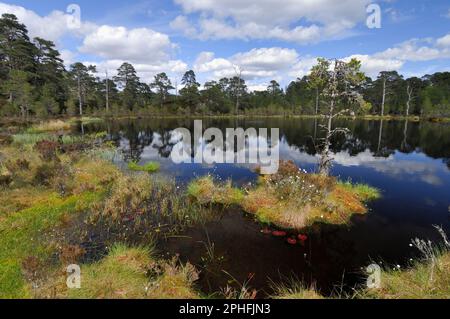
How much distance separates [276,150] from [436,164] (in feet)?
41.4

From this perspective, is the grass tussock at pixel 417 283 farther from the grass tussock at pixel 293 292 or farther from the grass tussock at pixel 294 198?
the grass tussock at pixel 294 198

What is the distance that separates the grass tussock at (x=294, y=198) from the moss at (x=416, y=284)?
11.8ft

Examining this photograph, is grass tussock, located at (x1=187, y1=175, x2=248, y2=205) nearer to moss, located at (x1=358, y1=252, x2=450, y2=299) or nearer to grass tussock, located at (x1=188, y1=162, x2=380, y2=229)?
grass tussock, located at (x1=188, y1=162, x2=380, y2=229)

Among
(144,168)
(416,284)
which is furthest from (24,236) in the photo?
(416,284)

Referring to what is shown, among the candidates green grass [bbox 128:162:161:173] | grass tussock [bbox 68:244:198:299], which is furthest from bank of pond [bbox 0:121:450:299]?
green grass [bbox 128:162:161:173]

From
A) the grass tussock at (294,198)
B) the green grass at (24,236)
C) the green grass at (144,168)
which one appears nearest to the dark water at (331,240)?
the grass tussock at (294,198)

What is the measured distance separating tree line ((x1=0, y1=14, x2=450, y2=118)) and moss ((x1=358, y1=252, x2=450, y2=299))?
51.7m

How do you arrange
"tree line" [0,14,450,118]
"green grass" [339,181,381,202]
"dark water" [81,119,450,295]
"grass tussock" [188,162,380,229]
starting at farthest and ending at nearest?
"tree line" [0,14,450,118]
"green grass" [339,181,381,202]
"grass tussock" [188,162,380,229]
"dark water" [81,119,450,295]

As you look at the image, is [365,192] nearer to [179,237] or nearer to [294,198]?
[294,198]

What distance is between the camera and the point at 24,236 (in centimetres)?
814

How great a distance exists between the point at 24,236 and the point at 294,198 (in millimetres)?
9248

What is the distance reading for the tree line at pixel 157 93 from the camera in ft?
177

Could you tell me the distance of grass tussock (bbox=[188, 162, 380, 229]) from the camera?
32.9 ft
